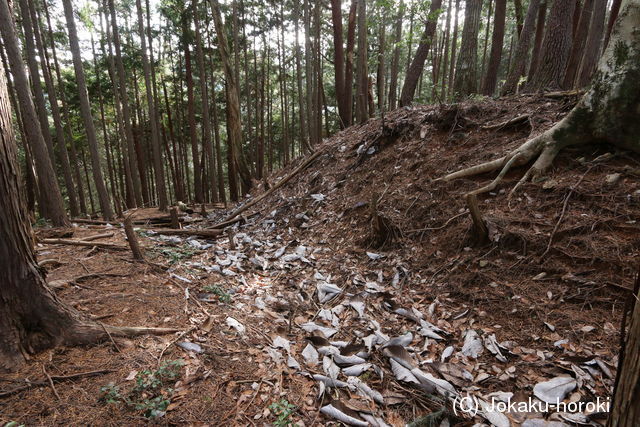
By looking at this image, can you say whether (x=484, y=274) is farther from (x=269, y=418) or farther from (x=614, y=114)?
(x=269, y=418)

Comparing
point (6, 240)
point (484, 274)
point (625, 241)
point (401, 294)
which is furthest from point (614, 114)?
point (6, 240)

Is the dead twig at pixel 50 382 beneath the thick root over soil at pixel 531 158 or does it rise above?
beneath

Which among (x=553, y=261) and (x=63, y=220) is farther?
(x=63, y=220)

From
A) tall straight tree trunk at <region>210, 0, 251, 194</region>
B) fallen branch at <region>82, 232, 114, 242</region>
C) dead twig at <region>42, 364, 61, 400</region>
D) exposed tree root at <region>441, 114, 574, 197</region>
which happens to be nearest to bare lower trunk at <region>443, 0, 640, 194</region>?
exposed tree root at <region>441, 114, 574, 197</region>

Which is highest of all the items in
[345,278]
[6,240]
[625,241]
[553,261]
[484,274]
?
[6,240]

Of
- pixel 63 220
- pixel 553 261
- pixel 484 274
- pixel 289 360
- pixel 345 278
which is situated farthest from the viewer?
pixel 63 220

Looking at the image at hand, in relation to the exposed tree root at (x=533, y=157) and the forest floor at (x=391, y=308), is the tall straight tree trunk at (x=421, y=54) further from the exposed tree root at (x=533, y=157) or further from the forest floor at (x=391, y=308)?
the exposed tree root at (x=533, y=157)

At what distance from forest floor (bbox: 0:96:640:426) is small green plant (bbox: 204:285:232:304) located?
27 millimetres

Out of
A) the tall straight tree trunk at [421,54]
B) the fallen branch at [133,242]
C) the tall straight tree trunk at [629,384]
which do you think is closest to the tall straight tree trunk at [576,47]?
the tall straight tree trunk at [421,54]

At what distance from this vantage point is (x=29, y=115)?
661 centimetres

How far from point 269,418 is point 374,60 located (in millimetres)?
19058

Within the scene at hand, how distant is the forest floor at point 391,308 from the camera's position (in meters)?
2.19

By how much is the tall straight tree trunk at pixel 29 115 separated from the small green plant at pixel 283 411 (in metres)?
7.61

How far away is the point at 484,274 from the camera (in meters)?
3.48
